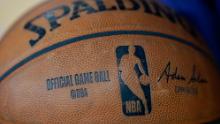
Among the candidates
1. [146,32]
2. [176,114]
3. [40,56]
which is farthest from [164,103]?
[40,56]

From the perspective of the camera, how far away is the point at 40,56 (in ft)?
2.35

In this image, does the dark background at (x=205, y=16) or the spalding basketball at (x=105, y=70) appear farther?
the dark background at (x=205, y=16)

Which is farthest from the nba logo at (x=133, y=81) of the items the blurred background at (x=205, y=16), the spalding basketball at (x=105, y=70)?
the blurred background at (x=205, y=16)

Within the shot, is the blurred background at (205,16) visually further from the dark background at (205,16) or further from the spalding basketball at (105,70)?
the spalding basketball at (105,70)

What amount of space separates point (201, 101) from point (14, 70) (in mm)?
360

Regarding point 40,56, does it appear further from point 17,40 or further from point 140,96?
point 140,96

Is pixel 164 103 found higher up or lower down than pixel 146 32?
lower down

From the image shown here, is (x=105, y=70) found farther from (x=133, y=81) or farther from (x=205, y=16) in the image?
(x=205, y=16)

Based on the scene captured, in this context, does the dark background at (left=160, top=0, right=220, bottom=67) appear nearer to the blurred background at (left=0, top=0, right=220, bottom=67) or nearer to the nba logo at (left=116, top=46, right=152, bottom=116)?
the blurred background at (left=0, top=0, right=220, bottom=67)

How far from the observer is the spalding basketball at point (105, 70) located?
0.67 metres

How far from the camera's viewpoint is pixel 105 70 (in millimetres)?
676

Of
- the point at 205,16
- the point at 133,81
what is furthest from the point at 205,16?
the point at 133,81

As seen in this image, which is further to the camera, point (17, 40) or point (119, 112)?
point (17, 40)

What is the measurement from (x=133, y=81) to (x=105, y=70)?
0.17 feet
